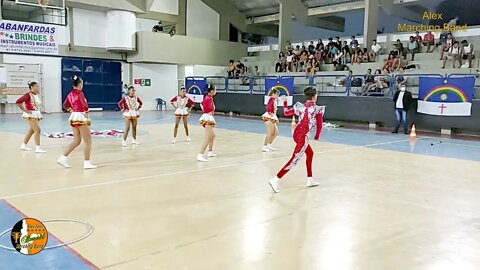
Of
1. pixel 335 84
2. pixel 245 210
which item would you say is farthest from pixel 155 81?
pixel 245 210

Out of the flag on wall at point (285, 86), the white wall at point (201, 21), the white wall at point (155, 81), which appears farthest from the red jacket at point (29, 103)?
the white wall at point (201, 21)

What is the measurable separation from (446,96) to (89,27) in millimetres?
20057

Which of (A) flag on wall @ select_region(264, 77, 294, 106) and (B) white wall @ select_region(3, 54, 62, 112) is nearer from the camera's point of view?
(A) flag on wall @ select_region(264, 77, 294, 106)

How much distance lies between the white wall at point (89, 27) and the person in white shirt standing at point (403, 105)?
59.6 feet

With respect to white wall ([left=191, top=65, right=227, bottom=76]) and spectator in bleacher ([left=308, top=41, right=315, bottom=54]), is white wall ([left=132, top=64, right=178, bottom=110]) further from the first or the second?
spectator in bleacher ([left=308, top=41, right=315, bottom=54])

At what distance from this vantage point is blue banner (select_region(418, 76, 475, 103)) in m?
15.0

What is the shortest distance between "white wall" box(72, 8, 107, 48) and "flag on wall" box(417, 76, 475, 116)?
61.6ft

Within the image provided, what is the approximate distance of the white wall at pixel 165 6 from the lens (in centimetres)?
2872

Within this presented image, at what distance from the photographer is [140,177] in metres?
7.55

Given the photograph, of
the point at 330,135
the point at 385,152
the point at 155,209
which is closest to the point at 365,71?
the point at 330,135

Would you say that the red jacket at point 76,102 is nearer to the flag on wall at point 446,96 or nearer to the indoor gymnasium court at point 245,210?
the indoor gymnasium court at point 245,210

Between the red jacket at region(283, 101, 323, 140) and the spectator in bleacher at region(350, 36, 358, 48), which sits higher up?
the spectator in bleacher at region(350, 36, 358, 48)

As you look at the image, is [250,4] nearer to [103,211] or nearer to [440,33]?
[440,33]

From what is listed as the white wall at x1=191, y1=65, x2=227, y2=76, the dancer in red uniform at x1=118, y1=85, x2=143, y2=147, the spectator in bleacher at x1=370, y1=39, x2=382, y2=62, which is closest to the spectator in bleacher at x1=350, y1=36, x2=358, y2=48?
the spectator in bleacher at x1=370, y1=39, x2=382, y2=62
